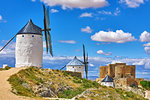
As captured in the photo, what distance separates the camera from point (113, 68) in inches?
2121

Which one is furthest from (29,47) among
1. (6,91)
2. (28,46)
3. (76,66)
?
(76,66)

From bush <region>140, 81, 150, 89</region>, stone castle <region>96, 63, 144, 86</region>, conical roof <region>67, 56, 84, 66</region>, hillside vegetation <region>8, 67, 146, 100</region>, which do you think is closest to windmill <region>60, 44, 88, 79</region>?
conical roof <region>67, 56, 84, 66</region>

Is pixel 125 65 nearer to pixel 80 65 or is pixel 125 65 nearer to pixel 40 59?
pixel 80 65

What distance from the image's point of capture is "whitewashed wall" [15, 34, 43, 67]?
1089 inches

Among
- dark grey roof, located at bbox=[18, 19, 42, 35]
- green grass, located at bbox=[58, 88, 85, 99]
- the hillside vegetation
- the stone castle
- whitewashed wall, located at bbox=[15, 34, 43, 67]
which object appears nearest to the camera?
the hillside vegetation

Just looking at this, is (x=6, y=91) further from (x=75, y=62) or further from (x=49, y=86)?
(x=75, y=62)

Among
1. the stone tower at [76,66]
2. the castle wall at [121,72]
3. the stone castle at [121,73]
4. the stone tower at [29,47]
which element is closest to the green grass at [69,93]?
the stone tower at [29,47]

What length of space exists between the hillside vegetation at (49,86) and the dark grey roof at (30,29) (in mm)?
4134

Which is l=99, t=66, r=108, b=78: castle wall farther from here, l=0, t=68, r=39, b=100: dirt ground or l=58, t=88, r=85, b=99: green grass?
l=0, t=68, r=39, b=100: dirt ground

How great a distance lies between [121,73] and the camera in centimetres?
5184

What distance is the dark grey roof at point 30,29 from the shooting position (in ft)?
92.1

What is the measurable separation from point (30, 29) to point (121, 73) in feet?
94.3

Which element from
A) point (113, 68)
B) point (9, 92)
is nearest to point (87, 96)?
point (9, 92)

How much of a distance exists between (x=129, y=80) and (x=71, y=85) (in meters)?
25.3
